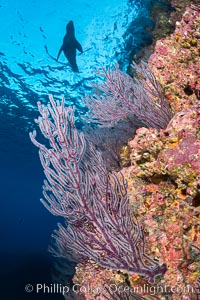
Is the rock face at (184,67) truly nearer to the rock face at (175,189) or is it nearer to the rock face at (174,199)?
the rock face at (175,189)

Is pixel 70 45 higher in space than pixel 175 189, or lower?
higher

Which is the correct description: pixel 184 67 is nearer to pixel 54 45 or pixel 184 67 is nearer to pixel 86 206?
pixel 86 206

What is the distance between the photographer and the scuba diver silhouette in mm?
9914

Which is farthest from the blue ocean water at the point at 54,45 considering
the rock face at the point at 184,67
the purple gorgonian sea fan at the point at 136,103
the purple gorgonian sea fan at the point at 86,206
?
the purple gorgonian sea fan at the point at 86,206

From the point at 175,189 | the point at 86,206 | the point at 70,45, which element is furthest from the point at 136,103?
the point at 70,45

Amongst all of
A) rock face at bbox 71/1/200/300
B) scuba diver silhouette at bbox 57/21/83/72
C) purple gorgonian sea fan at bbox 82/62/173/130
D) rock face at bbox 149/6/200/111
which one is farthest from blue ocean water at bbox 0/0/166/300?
rock face at bbox 71/1/200/300

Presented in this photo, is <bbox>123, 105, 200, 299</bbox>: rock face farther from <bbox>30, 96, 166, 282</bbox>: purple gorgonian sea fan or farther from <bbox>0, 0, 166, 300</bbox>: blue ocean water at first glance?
<bbox>0, 0, 166, 300</bbox>: blue ocean water

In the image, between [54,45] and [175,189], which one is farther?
[54,45]

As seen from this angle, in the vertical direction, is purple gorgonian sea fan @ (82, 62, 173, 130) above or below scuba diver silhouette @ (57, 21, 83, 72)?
below

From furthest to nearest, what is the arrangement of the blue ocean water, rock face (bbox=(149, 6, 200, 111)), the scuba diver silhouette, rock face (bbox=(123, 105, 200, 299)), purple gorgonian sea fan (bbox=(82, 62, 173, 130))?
the scuba diver silhouette
the blue ocean water
purple gorgonian sea fan (bbox=(82, 62, 173, 130))
rock face (bbox=(149, 6, 200, 111))
rock face (bbox=(123, 105, 200, 299))

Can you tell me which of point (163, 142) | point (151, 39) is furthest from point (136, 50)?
point (163, 142)

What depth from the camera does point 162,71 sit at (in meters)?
4.73

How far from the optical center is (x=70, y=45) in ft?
34.7

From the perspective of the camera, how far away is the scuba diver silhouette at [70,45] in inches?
390
